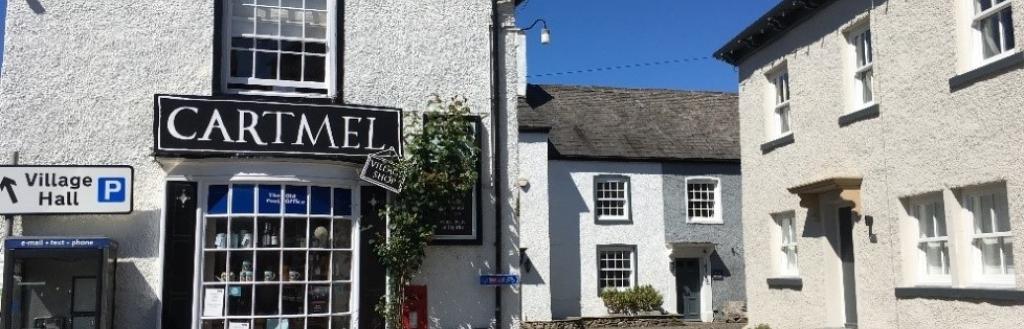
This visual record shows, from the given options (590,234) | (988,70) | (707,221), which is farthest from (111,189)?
(707,221)

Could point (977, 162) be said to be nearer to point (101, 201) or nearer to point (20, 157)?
point (101, 201)

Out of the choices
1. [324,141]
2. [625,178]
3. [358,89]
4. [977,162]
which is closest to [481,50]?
[358,89]

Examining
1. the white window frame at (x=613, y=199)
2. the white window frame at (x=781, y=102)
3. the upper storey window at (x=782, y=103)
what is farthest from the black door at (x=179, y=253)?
the white window frame at (x=613, y=199)

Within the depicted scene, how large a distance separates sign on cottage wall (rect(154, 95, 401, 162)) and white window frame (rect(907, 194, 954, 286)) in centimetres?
668

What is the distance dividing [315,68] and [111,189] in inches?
108

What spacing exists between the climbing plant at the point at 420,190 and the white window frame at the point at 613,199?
16.5 metres

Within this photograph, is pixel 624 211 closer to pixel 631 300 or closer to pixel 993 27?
pixel 631 300

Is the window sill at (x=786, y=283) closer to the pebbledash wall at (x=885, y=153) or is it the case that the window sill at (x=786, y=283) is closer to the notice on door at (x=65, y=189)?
the pebbledash wall at (x=885, y=153)

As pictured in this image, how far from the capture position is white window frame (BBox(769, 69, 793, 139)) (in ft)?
53.7

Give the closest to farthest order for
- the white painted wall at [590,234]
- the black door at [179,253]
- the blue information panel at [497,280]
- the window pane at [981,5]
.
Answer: the black door at [179,253], the window pane at [981,5], the blue information panel at [497,280], the white painted wall at [590,234]

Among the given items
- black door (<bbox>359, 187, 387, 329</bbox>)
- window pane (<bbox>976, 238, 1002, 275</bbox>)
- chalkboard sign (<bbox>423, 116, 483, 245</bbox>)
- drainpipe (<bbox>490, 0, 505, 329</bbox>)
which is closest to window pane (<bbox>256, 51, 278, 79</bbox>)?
black door (<bbox>359, 187, 387, 329</bbox>)

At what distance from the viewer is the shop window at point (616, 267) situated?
28062 millimetres

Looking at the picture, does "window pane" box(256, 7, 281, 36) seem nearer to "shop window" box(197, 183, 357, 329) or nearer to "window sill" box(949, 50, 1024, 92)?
"shop window" box(197, 183, 357, 329)

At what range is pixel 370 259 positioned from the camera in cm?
1137
